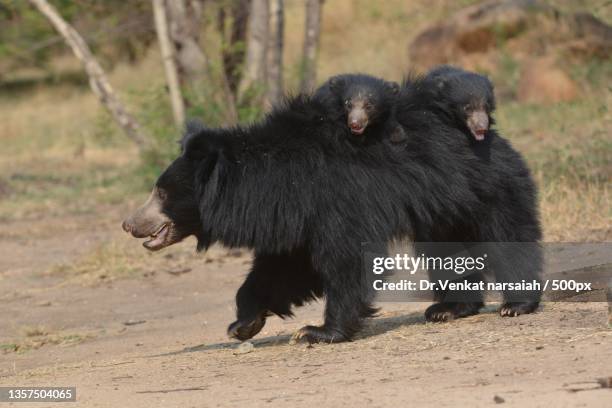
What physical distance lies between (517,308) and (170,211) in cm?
187

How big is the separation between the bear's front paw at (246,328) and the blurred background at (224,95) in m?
3.52

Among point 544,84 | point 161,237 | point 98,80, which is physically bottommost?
point 161,237

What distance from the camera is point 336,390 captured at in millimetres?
4230

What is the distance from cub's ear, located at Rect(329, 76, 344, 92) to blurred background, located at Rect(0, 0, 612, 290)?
9.96 feet

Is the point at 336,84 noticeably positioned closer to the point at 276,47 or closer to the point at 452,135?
the point at 452,135

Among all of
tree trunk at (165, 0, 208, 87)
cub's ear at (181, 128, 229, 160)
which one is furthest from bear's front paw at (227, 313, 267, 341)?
tree trunk at (165, 0, 208, 87)

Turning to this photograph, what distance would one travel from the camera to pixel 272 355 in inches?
209

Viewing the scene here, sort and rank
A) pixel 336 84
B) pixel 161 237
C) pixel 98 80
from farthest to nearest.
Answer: pixel 98 80 → pixel 336 84 → pixel 161 237

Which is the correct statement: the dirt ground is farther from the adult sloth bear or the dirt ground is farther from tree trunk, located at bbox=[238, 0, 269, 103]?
tree trunk, located at bbox=[238, 0, 269, 103]

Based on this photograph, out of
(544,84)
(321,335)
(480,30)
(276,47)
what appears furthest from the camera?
(480,30)

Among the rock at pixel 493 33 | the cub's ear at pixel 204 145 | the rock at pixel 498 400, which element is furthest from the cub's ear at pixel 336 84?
the rock at pixel 493 33

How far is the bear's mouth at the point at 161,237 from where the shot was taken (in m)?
5.62

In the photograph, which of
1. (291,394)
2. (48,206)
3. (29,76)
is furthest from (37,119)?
(291,394)

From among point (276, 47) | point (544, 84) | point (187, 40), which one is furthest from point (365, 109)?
point (544, 84)
